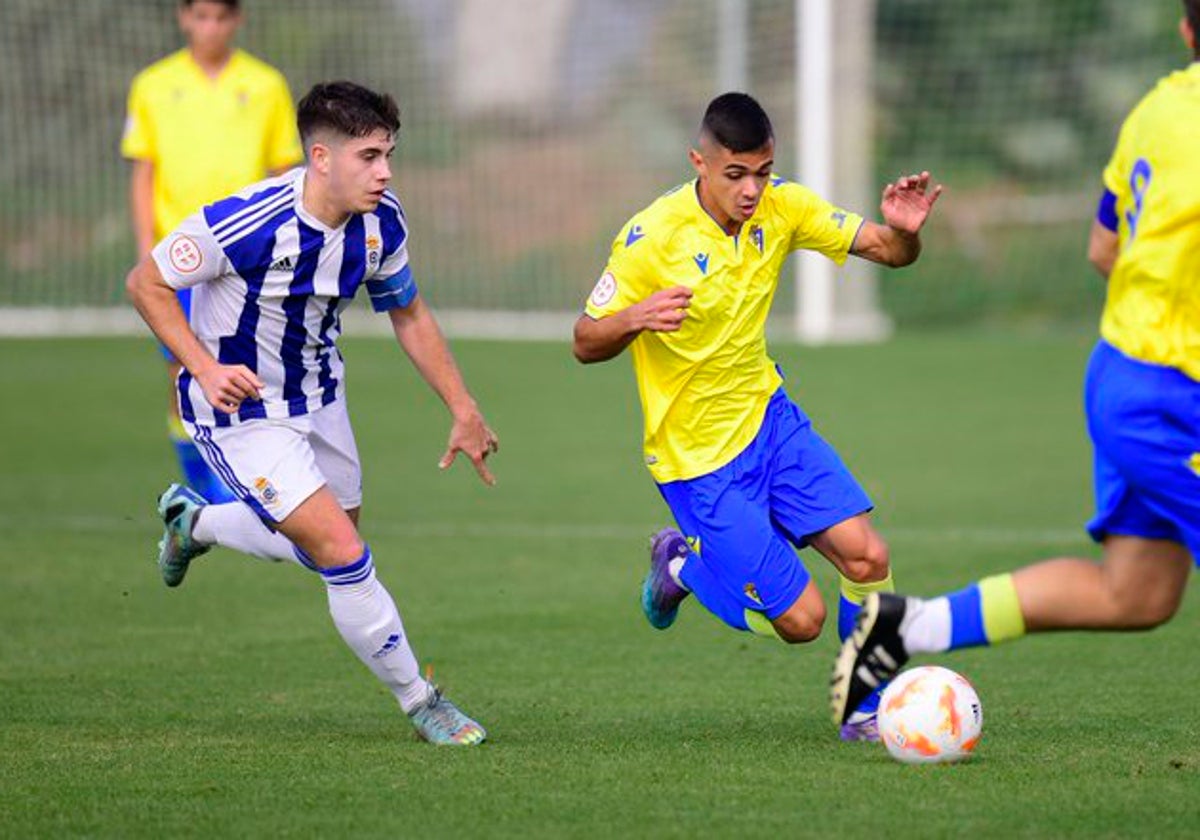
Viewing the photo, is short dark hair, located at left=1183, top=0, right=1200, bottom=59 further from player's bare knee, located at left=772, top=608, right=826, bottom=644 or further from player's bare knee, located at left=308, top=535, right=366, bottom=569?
player's bare knee, located at left=308, top=535, right=366, bottom=569

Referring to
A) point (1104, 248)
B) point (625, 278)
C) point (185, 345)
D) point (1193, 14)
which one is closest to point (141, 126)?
point (185, 345)

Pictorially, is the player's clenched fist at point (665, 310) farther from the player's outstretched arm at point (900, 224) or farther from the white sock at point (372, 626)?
the white sock at point (372, 626)

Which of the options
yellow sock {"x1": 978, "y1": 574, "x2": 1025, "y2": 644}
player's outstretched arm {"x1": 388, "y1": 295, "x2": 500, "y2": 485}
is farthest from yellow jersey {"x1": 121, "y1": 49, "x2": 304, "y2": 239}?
yellow sock {"x1": 978, "y1": 574, "x2": 1025, "y2": 644}

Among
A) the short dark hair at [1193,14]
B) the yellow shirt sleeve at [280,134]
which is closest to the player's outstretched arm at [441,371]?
the short dark hair at [1193,14]

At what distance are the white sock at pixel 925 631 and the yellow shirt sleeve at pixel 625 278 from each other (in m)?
1.61

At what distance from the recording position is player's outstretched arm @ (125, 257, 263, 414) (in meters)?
6.05

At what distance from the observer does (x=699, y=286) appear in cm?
664

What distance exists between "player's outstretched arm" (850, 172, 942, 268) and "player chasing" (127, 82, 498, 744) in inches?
56.2

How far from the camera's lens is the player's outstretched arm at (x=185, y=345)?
6.05 m

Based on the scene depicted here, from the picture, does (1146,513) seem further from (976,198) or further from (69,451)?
(976,198)

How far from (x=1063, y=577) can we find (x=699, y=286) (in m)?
1.83

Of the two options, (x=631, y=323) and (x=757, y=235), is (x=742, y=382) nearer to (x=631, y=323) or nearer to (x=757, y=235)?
(x=757, y=235)

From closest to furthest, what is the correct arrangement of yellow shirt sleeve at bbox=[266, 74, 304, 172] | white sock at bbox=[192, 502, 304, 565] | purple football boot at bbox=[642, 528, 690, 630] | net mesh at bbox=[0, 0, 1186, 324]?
1. white sock at bbox=[192, 502, 304, 565]
2. purple football boot at bbox=[642, 528, 690, 630]
3. yellow shirt sleeve at bbox=[266, 74, 304, 172]
4. net mesh at bbox=[0, 0, 1186, 324]

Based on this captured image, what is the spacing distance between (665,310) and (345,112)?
1184 millimetres
